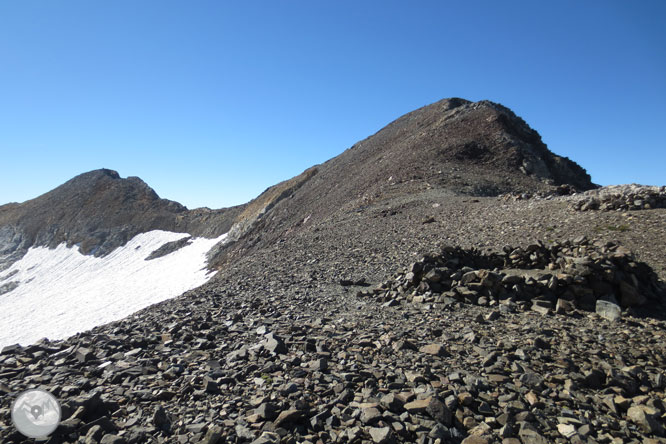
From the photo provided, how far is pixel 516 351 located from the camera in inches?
217

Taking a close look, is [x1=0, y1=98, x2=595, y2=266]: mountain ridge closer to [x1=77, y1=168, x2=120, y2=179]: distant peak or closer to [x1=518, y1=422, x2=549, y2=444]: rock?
[x1=77, y1=168, x2=120, y2=179]: distant peak

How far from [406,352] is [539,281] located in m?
4.20

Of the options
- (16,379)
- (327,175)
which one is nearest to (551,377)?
(16,379)

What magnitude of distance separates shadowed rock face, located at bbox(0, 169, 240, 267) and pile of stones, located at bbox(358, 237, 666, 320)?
42.7m

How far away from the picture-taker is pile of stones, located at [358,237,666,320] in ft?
24.2

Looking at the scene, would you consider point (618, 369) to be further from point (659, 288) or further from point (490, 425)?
point (659, 288)

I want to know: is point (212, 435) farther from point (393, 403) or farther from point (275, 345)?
point (275, 345)

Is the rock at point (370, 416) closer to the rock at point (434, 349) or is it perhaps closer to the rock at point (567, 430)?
the rock at point (434, 349)

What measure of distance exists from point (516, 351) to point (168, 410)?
512 cm

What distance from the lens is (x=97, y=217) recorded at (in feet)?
210

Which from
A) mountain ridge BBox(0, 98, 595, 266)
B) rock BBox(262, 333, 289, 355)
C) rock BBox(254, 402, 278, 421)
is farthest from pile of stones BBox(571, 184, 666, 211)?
rock BBox(254, 402, 278, 421)

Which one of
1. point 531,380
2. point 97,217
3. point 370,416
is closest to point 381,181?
point 531,380

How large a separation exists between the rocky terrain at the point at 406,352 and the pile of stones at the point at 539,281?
0.12 feet

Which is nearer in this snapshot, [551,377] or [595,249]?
[551,377]
